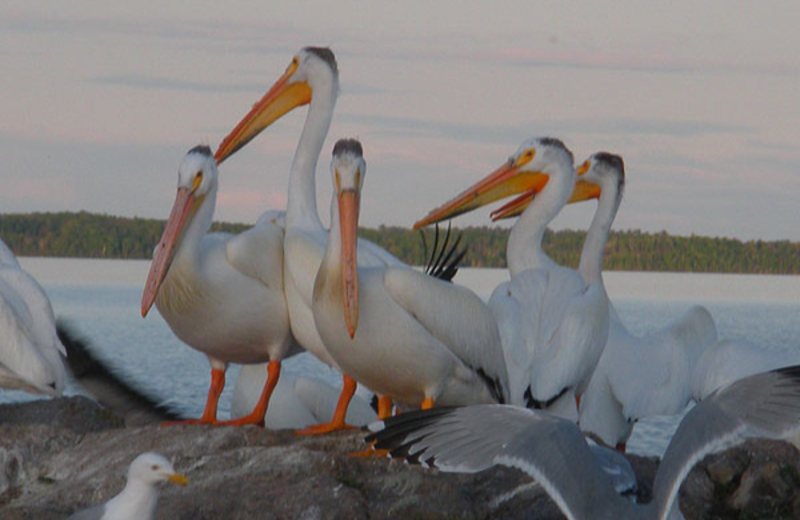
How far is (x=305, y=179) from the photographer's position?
7.01m

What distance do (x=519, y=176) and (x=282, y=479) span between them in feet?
13.4

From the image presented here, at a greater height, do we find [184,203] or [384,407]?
[184,203]

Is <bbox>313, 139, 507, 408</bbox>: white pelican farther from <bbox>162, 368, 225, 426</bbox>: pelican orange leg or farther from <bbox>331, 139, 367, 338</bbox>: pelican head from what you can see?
<bbox>162, 368, 225, 426</bbox>: pelican orange leg

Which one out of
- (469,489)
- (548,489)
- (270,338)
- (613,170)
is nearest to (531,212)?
(613,170)

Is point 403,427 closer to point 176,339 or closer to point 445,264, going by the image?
point 445,264

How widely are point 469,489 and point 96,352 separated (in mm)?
3052

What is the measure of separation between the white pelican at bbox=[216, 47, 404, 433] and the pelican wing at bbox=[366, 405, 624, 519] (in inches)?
73.4

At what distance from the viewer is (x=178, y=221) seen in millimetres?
6297

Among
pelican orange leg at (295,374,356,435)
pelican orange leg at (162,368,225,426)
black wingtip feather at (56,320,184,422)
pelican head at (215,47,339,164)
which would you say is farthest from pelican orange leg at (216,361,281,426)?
pelican head at (215,47,339,164)

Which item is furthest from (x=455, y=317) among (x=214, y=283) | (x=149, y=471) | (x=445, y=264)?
(x=149, y=471)

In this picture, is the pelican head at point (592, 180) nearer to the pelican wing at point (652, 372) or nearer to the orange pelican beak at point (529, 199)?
the orange pelican beak at point (529, 199)

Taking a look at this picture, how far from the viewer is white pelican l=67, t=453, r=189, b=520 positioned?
4.43m

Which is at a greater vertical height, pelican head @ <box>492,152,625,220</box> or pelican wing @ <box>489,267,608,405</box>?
pelican head @ <box>492,152,625,220</box>

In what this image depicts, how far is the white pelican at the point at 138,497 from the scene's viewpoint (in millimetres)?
4434
